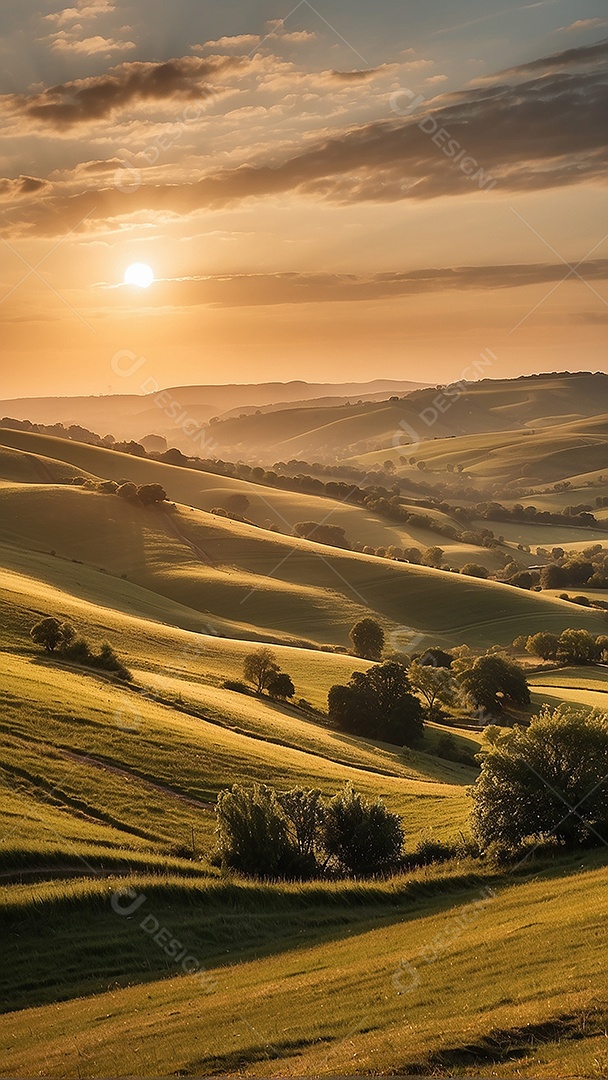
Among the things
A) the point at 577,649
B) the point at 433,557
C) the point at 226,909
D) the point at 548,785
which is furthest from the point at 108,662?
the point at 433,557

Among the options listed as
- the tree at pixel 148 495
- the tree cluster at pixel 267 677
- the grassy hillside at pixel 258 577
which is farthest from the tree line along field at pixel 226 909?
the tree at pixel 148 495

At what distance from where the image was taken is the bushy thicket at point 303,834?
1433 inches

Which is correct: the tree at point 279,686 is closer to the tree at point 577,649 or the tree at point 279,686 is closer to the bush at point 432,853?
the bush at point 432,853

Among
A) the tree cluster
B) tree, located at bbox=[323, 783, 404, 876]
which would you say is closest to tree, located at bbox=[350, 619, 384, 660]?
the tree cluster

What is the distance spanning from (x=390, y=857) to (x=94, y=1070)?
23290 millimetres

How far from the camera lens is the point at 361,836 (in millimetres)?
39344

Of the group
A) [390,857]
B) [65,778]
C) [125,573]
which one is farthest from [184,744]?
[125,573]

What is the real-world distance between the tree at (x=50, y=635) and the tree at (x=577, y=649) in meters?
69.5

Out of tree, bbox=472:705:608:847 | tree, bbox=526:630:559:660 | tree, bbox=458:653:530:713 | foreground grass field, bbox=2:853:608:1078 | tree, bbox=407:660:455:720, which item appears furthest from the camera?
tree, bbox=526:630:559:660

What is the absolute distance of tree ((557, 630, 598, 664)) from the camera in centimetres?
10888

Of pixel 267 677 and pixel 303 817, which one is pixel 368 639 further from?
pixel 303 817

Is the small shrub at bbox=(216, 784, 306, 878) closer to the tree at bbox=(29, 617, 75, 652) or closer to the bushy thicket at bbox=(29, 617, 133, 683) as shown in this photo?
the bushy thicket at bbox=(29, 617, 133, 683)

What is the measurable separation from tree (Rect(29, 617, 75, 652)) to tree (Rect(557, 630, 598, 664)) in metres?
69.5

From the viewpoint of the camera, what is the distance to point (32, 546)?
4860 inches
